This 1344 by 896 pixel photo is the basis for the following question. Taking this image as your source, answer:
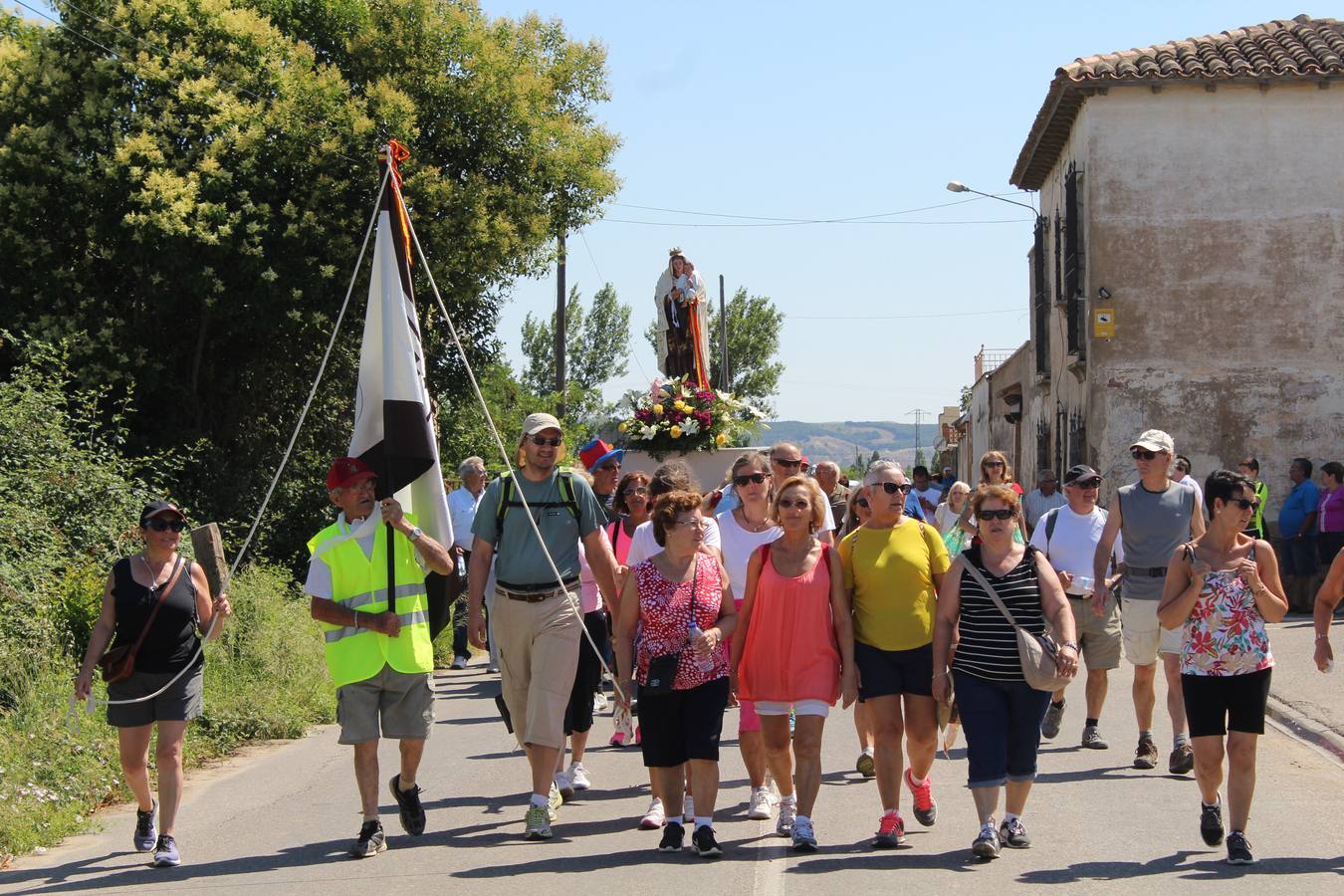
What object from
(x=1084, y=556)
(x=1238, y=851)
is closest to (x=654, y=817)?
(x=1238, y=851)

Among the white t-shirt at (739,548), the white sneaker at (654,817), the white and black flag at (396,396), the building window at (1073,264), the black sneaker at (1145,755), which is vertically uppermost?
the building window at (1073,264)

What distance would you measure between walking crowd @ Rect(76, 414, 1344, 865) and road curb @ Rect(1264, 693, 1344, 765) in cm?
322

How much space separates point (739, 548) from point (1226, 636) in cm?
252

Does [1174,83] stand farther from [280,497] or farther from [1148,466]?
[1148,466]

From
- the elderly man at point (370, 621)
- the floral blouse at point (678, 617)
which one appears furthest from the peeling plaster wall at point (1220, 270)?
the elderly man at point (370, 621)

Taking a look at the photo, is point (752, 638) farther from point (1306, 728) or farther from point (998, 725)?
point (1306, 728)

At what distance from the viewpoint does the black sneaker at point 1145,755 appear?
961 cm

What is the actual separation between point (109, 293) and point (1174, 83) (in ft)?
49.2

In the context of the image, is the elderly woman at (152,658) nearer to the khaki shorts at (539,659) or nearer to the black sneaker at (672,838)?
the khaki shorts at (539,659)

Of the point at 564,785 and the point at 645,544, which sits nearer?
the point at 645,544

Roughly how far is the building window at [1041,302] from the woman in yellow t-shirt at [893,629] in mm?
21520

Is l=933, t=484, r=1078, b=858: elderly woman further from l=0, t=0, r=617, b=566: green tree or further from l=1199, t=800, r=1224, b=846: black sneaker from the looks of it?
l=0, t=0, r=617, b=566: green tree

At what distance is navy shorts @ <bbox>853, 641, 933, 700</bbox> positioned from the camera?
→ 24.7 ft

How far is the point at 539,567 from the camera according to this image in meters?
8.09
